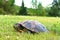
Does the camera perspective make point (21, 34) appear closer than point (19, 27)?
Yes

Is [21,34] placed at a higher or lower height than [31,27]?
lower

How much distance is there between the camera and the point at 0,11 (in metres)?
38.0

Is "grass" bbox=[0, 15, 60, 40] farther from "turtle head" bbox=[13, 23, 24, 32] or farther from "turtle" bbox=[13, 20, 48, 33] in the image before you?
"turtle" bbox=[13, 20, 48, 33]

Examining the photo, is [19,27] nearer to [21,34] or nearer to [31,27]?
[31,27]

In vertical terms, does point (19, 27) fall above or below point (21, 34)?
above

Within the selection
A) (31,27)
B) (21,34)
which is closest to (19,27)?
(31,27)

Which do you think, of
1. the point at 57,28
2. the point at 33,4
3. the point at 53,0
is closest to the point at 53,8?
the point at 53,0

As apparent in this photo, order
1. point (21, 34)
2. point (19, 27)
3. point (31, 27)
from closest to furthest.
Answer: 1. point (21, 34)
2. point (31, 27)
3. point (19, 27)

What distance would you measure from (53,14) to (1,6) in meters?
9.94

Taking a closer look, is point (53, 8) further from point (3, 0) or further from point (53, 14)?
point (3, 0)

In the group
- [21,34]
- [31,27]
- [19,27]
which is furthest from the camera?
[19,27]

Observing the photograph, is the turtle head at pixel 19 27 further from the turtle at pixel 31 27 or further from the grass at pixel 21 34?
the grass at pixel 21 34

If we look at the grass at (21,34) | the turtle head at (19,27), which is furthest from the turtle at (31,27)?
the grass at (21,34)

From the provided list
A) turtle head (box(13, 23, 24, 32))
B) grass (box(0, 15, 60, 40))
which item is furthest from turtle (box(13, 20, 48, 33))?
grass (box(0, 15, 60, 40))
